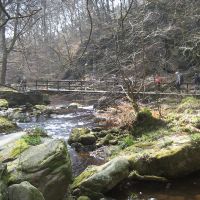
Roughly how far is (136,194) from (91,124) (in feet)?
32.8

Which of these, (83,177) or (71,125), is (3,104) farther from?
(83,177)

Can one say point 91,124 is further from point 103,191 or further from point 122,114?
point 103,191

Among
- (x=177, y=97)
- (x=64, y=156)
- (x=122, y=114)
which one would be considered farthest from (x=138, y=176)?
(x=177, y=97)

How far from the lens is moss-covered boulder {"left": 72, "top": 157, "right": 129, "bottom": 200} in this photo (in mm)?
→ 9250

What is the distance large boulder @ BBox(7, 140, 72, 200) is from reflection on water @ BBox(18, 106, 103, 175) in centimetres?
292

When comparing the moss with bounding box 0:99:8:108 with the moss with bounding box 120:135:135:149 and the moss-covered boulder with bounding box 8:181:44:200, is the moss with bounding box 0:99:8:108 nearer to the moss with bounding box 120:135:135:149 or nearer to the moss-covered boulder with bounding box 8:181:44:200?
the moss with bounding box 120:135:135:149

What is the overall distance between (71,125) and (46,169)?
1104cm

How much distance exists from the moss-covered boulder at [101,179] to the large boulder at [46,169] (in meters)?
0.83

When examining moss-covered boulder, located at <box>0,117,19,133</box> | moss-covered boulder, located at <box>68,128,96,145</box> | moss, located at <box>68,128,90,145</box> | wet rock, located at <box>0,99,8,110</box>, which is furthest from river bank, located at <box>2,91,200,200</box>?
wet rock, located at <box>0,99,8,110</box>

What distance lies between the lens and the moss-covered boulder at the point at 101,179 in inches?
364

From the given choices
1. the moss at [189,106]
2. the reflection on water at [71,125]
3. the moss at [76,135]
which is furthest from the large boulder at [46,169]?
the moss at [189,106]

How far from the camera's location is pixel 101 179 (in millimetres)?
9406

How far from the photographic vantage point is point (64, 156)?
857cm

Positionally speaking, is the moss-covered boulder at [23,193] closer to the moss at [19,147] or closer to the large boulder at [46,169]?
the large boulder at [46,169]
